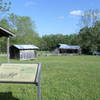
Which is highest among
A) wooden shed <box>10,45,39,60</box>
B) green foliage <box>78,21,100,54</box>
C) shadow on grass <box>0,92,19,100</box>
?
green foliage <box>78,21,100,54</box>

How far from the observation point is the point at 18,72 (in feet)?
17.8

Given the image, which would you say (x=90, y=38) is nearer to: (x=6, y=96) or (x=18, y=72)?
(x=6, y=96)

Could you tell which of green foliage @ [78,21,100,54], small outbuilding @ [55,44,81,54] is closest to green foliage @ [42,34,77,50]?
small outbuilding @ [55,44,81,54]

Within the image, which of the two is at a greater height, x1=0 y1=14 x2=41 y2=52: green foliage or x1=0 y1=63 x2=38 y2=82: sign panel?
x1=0 y1=14 x2=41 y2=52: green foliage

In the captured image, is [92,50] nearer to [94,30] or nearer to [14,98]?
[94,30]

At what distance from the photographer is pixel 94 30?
65.4 metres

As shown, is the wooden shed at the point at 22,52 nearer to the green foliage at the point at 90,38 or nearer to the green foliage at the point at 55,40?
the green foliage at the point at 90,38

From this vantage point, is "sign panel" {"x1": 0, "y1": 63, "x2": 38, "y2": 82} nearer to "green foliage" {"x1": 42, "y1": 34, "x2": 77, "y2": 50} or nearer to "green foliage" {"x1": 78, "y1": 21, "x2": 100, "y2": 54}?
"green foliage" {"x1": 78, "y1": 21, "x2": 100, "y2": 54}

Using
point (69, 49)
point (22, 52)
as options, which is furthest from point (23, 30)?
point (22, 52)

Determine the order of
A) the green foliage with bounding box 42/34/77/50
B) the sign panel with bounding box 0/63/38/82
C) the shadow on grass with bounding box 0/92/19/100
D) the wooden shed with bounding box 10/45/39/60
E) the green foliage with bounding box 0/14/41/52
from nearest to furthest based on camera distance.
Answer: the sign panel with bounding box 0/63/38/82 < the shadow on grass with bounding box 0/92/19/100 < the wooden shed with bounding box 10/45/39/60 < the green foliage with bounding box 0/14/41/52 < the green foliage with bounding box 42/34/77/50

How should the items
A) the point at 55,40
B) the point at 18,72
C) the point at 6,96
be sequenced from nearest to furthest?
the point at 18,72, the point at 6,96, the point at 55,40

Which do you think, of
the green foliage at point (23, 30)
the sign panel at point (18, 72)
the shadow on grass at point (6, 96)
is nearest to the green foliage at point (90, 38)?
the green foliage at point (23, 30)

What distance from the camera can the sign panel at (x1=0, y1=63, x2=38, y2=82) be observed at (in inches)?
206

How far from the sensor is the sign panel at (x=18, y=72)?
5242mm
